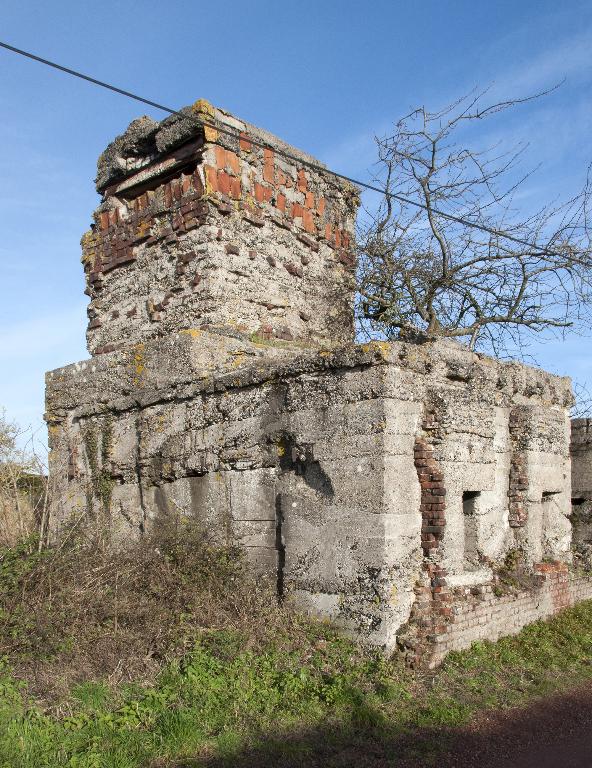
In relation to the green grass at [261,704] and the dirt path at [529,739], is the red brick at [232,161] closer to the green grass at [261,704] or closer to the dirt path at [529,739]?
the green grass at [261,704]

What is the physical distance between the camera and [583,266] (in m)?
12.2

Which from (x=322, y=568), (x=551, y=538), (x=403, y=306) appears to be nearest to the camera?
(x=322, y=568)

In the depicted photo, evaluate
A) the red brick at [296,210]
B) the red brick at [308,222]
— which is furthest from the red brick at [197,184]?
the red brick at [308,222]

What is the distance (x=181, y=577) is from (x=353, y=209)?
19.5 feet

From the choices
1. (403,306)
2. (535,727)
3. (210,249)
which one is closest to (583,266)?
(403,306)

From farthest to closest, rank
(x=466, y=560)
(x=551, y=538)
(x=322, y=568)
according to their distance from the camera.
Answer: (x=551, y=538)
(x=466, y=560)
(x=322, y=568)

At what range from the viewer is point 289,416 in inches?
265

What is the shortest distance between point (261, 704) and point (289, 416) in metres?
2.51

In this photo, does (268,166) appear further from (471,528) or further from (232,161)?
(471,528)

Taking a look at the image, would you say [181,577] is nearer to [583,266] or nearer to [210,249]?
[210,249]

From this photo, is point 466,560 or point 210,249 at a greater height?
point 210,249

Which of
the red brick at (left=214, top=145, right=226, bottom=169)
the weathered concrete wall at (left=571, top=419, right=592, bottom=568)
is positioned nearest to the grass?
the weathered concrete wall at (left=571, top=419, right=592, bottom=568)

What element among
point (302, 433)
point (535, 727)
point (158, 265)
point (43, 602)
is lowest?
point (535, 727)

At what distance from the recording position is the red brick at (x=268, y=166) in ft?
A: 29.6
